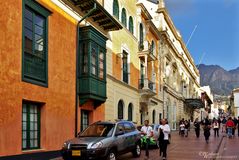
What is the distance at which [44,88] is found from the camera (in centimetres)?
1592

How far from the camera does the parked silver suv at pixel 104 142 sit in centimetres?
1351

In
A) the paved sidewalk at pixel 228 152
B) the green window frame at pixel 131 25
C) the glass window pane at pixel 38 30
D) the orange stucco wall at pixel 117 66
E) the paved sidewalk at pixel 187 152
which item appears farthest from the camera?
the green window frame at pixel 131 25

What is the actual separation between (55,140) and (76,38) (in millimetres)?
5094

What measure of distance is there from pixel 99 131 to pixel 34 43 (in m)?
4.22

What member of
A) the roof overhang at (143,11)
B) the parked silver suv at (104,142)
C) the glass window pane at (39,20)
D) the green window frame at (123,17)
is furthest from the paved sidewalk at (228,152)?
the roof overhang at (143,11)

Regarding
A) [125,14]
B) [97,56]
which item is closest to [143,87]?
[125,14]

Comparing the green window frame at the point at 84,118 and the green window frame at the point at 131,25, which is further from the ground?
the green window frame at the point at 131,25

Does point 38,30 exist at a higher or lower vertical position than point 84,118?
higher

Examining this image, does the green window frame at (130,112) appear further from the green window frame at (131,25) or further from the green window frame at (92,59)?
the green window frame at (92,59)

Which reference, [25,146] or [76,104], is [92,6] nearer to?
[76,104]

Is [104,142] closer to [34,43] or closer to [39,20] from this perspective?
[34,43]

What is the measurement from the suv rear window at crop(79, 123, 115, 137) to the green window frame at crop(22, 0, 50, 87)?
8.35ft

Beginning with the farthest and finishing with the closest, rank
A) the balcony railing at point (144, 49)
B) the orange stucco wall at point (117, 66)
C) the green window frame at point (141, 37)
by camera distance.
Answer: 1. the green window frame at point (141, 37)
2. the balcony railing at point (144, 49)
3. the orange stucco wall at point (117, 66)

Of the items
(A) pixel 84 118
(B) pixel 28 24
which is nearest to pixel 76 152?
(B) pixel 28 24
